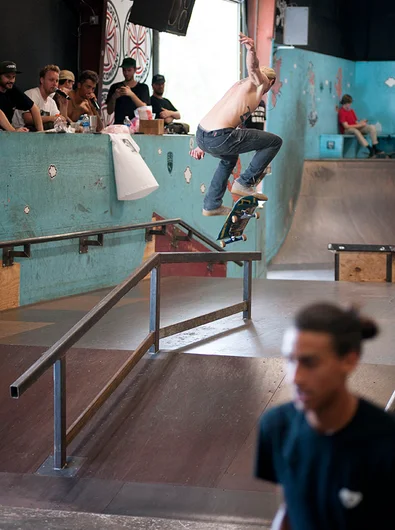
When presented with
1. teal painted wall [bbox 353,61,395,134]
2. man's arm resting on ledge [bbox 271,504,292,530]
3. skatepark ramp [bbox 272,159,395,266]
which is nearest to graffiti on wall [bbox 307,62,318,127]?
skatepark ramp [bbox 272,159,395,266]

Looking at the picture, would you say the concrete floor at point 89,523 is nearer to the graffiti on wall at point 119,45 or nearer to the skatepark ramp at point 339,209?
the graffiti on wall at point 119,45

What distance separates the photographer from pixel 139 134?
1013cm

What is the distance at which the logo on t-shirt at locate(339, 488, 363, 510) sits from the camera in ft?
6.36

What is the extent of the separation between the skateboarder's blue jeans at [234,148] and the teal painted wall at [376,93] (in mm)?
16609

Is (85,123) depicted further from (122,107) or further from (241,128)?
(241,128)

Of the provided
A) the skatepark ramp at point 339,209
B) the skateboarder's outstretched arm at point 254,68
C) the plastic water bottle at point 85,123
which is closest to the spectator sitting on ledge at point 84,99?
the plastic water bottle at point 85,123

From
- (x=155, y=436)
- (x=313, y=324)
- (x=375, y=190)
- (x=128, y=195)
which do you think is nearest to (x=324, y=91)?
(x=375, y=190)

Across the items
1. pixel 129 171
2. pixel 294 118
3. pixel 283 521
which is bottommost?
pixel 283 521

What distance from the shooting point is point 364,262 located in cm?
1080

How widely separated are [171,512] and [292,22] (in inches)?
547

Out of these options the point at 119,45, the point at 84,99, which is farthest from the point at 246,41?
the point at 119,45

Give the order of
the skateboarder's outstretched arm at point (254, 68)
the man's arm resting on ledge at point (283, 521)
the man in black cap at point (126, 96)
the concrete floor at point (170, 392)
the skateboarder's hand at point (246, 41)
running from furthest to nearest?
the man in black cap at point (126, 96) < the skateboarder's outstretched arm at point (254, 68) < the skateboarder's hand at point (246, 41) < the concrete floor at point (170, 392) < the man's arm resting on ledge at point (283, 521)

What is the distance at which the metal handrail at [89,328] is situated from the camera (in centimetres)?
455

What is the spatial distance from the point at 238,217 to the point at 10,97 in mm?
2311
